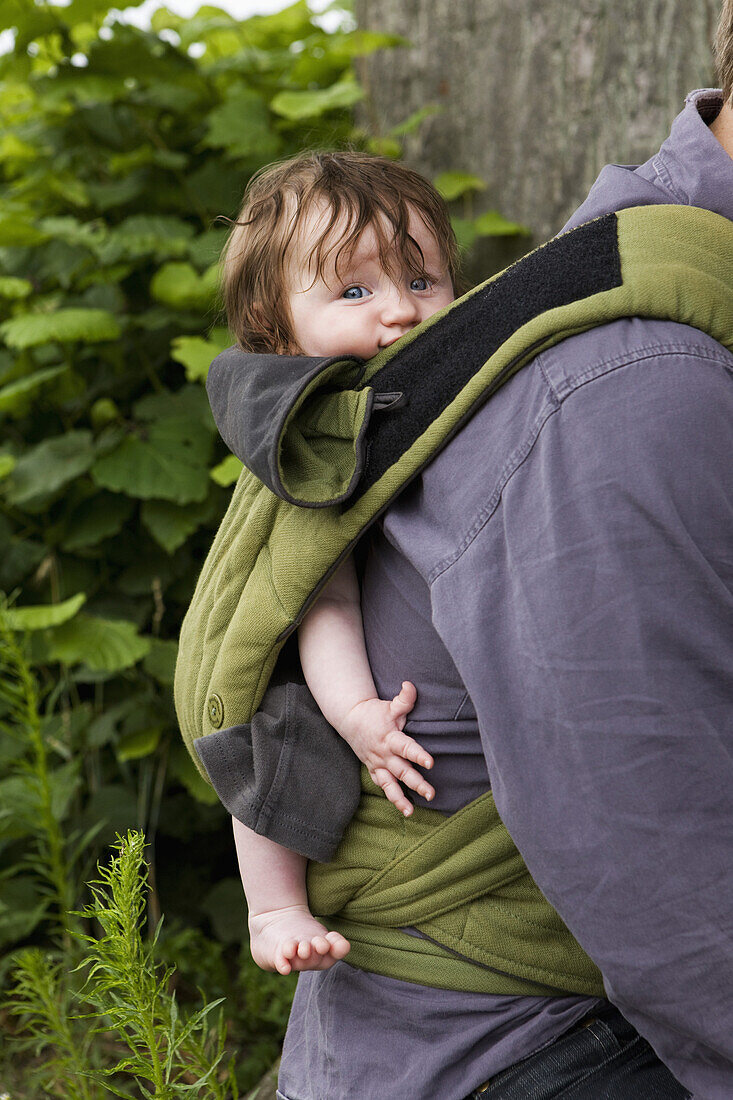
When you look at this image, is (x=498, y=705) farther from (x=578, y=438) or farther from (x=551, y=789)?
(x=578, y=438)

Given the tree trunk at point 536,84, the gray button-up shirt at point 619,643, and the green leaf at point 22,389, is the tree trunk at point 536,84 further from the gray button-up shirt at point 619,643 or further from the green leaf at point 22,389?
the gray button-up shirt at point 619,643

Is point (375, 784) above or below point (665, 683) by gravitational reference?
below

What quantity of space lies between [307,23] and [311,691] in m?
2.70

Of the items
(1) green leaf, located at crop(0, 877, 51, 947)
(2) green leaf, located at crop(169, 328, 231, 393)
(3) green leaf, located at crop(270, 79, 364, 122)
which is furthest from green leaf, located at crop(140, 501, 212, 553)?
(3) green leaf, located at crop(270, 79, 364, 122)

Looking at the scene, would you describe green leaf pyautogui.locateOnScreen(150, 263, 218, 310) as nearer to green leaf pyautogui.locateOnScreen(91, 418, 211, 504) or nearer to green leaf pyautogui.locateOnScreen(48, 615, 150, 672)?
green leaf pyautogui.locateOnScreen(91, 418, 211, 504)

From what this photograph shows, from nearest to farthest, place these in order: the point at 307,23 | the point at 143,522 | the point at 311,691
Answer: the point at 311,691 → the point at 143,522 → the point at 307,23

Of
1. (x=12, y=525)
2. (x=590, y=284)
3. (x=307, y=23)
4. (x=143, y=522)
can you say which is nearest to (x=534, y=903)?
(x=590, y=284)

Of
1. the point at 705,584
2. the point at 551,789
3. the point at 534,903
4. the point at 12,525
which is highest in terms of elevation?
the point at 705,584

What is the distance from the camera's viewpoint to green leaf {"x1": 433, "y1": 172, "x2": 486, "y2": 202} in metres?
2.90

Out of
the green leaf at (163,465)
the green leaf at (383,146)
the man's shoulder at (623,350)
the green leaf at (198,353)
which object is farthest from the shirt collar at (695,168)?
the green leaf at (383,146)

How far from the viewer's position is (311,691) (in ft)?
3.84

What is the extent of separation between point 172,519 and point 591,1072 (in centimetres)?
202

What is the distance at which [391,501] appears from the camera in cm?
100

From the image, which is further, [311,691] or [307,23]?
[307,23]
